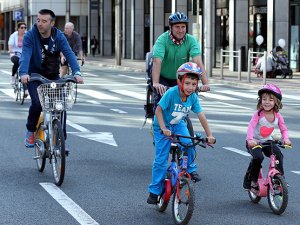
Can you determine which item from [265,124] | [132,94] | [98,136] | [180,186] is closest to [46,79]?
[265,124]

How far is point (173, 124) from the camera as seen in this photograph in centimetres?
846

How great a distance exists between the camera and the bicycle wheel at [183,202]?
751 centimetres

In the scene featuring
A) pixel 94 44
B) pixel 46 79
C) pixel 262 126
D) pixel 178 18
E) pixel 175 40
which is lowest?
pixel 262 126

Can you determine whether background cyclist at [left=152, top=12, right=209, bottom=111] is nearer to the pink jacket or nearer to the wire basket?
the wire basket

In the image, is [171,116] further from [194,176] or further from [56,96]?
[56,96]

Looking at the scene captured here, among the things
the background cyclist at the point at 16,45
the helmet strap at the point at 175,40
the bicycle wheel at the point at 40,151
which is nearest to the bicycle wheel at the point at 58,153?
the bicycle wheel at the point at 40,151

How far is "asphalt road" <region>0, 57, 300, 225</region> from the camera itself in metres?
8.30

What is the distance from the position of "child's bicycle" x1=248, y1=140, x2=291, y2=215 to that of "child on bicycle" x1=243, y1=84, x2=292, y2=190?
0.06 meters

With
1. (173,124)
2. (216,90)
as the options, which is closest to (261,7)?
(216,90)

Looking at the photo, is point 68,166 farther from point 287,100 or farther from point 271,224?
point 287,100

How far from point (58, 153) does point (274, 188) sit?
2.58 metres

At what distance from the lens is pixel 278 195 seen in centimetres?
843

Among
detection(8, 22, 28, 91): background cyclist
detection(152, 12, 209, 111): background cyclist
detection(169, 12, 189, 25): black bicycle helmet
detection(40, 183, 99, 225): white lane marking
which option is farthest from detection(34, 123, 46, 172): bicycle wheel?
detection(8, 22, 28, 91): background cyclist

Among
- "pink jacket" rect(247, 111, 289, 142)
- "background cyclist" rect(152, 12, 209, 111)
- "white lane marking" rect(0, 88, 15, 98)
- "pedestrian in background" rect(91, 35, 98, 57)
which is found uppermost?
"pedestrian in background" rect(91, 35, 98, 57)
